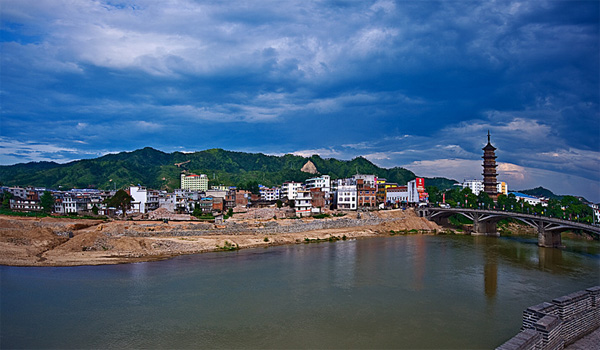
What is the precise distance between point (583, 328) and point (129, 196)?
5302cm

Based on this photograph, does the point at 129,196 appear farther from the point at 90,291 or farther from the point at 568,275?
the point at 568,275

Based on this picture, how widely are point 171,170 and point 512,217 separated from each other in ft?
328

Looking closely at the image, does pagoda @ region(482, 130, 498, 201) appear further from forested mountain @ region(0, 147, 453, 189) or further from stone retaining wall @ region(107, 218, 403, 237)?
forested mountain @ region(0, 147, 453, 189)

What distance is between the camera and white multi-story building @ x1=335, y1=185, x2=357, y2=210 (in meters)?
59.0

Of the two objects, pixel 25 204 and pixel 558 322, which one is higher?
pixel 25 204

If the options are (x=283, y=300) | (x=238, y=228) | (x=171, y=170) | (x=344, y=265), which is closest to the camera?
(x=283, y=300)

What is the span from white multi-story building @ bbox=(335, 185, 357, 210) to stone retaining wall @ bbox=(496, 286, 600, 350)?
46985 mm

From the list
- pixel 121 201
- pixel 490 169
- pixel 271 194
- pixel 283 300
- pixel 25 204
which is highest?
pixel 490 169

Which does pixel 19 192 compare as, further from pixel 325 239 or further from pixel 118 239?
pixel 325 239

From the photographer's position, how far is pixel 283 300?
59.0 ft

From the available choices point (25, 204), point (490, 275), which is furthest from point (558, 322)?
point (25, 204)

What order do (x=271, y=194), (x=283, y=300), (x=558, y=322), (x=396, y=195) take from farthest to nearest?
(x=271, y=194) < (x=396, y=195) < (x=283, y=300) < (x=558, y=322)

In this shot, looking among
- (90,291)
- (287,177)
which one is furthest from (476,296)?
(287,177)

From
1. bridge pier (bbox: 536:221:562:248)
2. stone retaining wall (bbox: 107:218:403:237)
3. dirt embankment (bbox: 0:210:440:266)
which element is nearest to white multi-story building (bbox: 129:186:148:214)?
dirt embankment (bbox: 0:210:440:266)
